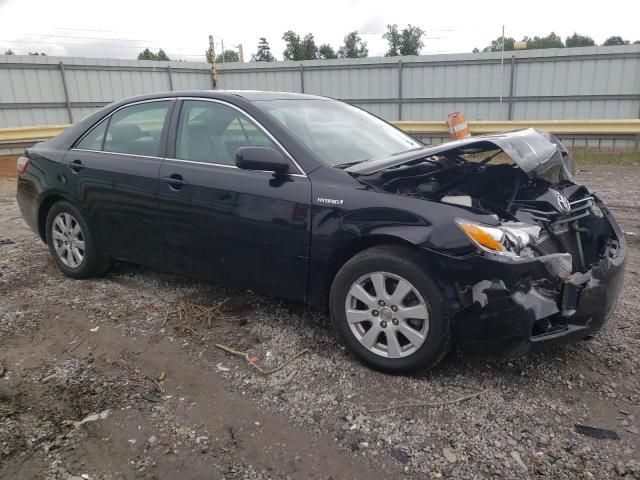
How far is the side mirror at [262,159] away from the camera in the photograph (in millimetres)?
3281

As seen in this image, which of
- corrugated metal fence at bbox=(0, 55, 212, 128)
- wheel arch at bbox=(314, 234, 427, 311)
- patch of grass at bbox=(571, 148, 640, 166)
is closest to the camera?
wheel arch at bbox=(314, 234, 427, 311)

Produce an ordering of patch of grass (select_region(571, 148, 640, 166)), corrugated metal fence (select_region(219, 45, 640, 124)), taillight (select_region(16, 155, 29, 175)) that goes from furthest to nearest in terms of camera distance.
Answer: corrugated metal fence (select_region(219, 45, 640, 124)) → patch of grass (select_region(571, 148, 640, 166)) → taillight (select_region(16, 155, 29, 175))

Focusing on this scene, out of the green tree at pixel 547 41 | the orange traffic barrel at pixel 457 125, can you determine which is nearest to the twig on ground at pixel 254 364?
the orange traffic barrel at pixel 457 125

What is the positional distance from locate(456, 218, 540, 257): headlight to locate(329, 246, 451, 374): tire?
1.01 ft

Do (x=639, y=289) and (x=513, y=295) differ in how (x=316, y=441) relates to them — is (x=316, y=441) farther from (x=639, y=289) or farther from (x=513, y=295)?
(x=639, y=289)

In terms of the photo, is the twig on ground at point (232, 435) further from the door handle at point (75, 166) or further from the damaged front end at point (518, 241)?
the door handle at point (75, 166)

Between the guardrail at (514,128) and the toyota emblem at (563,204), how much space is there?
8.09 m

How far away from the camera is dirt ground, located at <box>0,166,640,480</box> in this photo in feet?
7.90

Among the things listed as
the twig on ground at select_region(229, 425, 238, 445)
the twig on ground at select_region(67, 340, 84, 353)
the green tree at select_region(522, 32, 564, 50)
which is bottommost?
the twig on ground at select_region(229, 425, 238, 445)

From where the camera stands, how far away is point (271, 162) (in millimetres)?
3277

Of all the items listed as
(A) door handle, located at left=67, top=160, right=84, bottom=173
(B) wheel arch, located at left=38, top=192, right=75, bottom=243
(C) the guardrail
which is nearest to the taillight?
(B) wheel arch, located at left=38, top=192, right=75, bottom=243

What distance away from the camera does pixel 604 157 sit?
11094mm

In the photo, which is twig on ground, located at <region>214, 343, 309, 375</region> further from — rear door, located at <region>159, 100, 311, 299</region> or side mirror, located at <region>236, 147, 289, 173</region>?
side mirror, located at <region>236, 147, 289, 173</region>

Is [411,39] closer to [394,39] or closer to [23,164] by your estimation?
[394,39]
